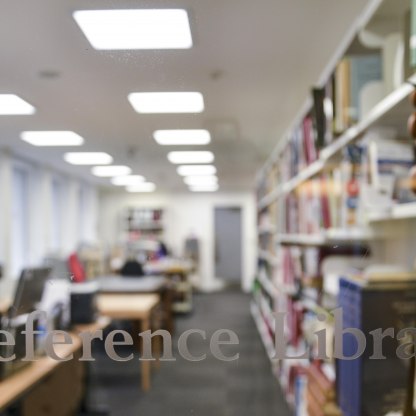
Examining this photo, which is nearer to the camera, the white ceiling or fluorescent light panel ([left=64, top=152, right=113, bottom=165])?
the white ceiling

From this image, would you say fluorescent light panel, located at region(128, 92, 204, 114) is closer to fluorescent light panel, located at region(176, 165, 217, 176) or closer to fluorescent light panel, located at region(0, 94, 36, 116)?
fluorescent light panel, located at region(0, 94, 36, 116)

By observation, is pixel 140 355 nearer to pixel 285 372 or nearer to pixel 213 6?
pixel 213 6

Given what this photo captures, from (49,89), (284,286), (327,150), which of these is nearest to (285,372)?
(284,286)

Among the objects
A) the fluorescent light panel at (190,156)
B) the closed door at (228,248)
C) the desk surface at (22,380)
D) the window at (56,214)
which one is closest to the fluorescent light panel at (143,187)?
the fluorescent light panel at (190,156)

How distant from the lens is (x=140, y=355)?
979 mm

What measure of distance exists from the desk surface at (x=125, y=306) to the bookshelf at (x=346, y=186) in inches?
47.9

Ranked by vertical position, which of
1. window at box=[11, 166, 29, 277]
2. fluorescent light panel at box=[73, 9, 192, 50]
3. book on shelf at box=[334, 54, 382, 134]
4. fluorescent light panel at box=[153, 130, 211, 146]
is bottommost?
window at box=[11, 166, 29, 277]

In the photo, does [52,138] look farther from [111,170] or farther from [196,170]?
[196,170]

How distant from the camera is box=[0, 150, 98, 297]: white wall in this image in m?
1.62

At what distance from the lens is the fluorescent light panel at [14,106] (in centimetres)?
103

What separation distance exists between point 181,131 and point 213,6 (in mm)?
304

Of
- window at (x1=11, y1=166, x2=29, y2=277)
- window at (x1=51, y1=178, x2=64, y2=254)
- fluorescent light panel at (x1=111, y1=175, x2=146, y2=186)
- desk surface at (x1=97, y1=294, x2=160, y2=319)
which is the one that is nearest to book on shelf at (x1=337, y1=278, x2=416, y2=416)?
fluorescent light panel at (x1=111, y1=175, x2=146, y2=186)

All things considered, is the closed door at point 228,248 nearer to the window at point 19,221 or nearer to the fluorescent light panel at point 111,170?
the window at point 19,221

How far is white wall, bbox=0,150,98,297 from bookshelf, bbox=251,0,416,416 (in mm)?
969
